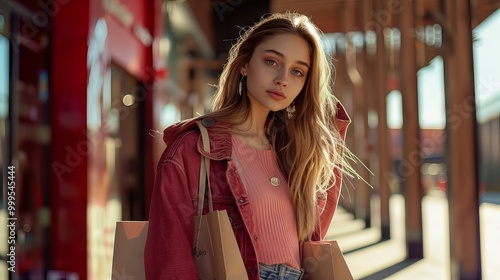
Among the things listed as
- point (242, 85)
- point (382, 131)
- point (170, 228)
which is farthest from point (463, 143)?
point (382, 131)

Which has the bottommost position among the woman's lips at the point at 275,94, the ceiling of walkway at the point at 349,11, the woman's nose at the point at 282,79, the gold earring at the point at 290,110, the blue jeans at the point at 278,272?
the blue jeans at the point at 278,272

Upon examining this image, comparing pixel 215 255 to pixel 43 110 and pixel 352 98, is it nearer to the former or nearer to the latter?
pixel 43 110

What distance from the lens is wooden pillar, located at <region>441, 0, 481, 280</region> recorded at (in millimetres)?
4273

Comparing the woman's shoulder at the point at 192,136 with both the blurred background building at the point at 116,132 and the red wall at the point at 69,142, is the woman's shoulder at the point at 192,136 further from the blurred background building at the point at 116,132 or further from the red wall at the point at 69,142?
the red wall at the point at 69,142

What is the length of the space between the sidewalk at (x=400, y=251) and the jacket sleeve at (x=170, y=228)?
389 cm

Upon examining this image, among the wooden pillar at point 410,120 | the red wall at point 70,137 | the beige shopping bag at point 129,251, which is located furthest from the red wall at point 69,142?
the wooden pillar at point 410,120

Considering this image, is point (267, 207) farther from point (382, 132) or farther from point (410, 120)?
point (382, 132)

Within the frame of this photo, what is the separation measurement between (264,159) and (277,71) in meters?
0.23

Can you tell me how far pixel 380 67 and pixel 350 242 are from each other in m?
2.51

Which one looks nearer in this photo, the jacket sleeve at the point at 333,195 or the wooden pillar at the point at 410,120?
the jacket sleeve at the point at 333,195

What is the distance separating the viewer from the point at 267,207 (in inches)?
55.9

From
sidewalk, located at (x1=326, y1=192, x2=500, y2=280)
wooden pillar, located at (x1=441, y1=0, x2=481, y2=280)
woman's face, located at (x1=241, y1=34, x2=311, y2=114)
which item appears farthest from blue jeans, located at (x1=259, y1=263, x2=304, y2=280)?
sidewalk, located at (x1=326, y1=192, x2=500, y2=280)

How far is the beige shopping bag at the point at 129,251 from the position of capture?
54.4 inches

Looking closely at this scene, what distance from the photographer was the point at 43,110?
3.71 meters
